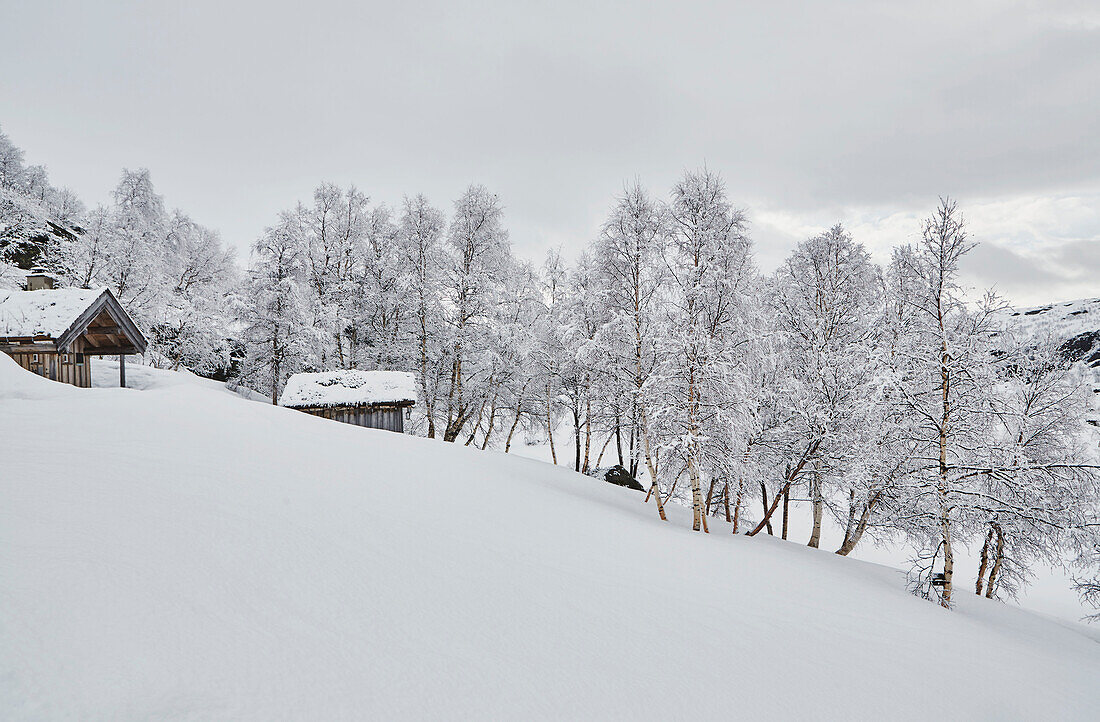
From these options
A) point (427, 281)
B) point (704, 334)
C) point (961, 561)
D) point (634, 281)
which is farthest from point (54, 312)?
point (961, 561)

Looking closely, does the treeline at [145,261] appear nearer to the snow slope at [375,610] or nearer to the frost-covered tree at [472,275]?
the frost-covered tree at [472,275]

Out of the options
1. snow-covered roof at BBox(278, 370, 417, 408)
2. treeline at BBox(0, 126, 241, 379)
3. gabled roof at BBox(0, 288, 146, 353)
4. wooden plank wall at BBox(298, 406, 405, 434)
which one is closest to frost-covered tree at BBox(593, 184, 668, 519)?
snow-covered roof at BBox(278, 370, 417, 408)

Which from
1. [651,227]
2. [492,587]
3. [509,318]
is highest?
[651,227]

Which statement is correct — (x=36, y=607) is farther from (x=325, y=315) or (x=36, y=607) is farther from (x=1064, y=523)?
(x=325, y=315)

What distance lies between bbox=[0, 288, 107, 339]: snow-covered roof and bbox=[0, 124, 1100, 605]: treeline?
633 cm

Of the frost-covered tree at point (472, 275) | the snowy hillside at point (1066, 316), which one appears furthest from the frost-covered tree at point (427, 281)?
the snowy hillside at point (1066, 316)

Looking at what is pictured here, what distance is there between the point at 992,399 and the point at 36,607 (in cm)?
1453

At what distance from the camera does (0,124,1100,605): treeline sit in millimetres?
10797

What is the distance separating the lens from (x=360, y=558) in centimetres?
496

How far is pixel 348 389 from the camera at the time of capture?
18250 mm

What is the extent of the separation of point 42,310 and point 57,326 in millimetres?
1275

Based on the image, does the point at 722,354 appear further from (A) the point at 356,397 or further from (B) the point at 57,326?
(B) the point at 57,326

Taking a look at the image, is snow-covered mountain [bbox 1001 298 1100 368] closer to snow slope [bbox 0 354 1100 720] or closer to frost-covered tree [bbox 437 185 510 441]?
frost-covered tree [bbox 437 185 510 441]

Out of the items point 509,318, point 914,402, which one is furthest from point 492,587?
point 509,318
